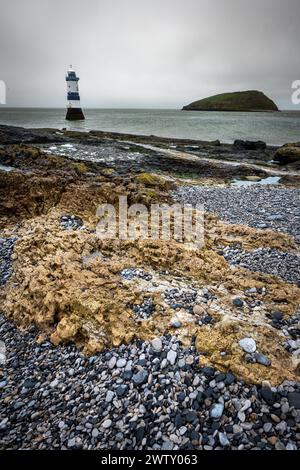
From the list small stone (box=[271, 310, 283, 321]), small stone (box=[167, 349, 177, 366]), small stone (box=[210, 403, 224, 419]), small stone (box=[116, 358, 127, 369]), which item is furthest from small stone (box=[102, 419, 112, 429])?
small stone (box=[271, 310, 283, 321])

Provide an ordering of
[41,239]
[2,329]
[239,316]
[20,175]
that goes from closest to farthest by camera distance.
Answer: [239,316], [2,329], [41,239], [20,175]

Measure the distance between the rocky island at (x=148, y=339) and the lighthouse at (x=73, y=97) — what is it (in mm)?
80345

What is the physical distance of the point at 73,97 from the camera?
255 feet

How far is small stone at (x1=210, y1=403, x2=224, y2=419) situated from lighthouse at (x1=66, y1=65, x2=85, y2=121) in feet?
289

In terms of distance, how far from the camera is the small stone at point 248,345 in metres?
4.45

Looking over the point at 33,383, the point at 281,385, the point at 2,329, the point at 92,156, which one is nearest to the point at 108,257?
the point at 2,329

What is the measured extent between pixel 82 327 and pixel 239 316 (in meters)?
3.17

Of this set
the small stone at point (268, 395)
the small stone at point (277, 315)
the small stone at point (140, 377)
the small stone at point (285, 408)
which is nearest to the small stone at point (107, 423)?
the small stone at point (140, 377)

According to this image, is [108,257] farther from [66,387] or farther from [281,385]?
[281,385]

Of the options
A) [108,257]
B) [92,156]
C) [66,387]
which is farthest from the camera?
[92,156]

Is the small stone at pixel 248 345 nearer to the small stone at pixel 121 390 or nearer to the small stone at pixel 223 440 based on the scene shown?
the small stone at pixel 223 440

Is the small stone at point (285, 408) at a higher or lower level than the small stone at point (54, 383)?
higher

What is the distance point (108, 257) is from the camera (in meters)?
7.40

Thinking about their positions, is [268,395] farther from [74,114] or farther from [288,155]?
[74,114]
